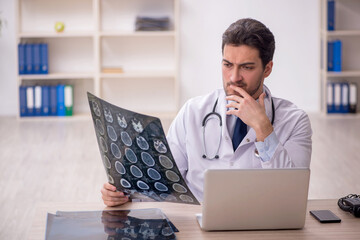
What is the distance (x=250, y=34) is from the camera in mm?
2141

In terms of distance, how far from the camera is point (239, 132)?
227cm

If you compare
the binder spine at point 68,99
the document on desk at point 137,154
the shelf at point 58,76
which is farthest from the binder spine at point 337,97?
the document on desk at point 137,154

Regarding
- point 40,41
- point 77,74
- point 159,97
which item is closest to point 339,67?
point 159,97

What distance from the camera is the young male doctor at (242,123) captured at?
204 centimetres

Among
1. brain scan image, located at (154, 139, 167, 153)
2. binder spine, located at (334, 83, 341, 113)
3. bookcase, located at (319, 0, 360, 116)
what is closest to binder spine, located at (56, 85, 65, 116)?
bookcase, located at (319, 0, 360, 116)

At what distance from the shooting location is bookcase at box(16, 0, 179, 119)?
6723 millimetres

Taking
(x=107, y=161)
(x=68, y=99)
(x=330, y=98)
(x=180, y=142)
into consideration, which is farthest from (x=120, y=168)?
(x=330, y=98)

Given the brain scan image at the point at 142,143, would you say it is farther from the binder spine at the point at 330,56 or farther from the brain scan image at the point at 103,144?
the binder spine at the point at 330,56

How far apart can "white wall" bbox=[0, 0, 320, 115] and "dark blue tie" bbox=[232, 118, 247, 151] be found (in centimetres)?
465

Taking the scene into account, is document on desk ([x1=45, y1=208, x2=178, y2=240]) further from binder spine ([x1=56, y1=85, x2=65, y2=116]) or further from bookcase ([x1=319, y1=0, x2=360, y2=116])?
bookcase ([x1=319, y1=0, x2=360, y2=116])

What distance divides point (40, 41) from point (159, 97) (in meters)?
1.44

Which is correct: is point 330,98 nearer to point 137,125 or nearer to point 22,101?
point 22,101

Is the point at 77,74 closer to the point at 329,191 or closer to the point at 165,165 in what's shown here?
the point at 329,191

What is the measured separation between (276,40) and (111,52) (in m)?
1.81
